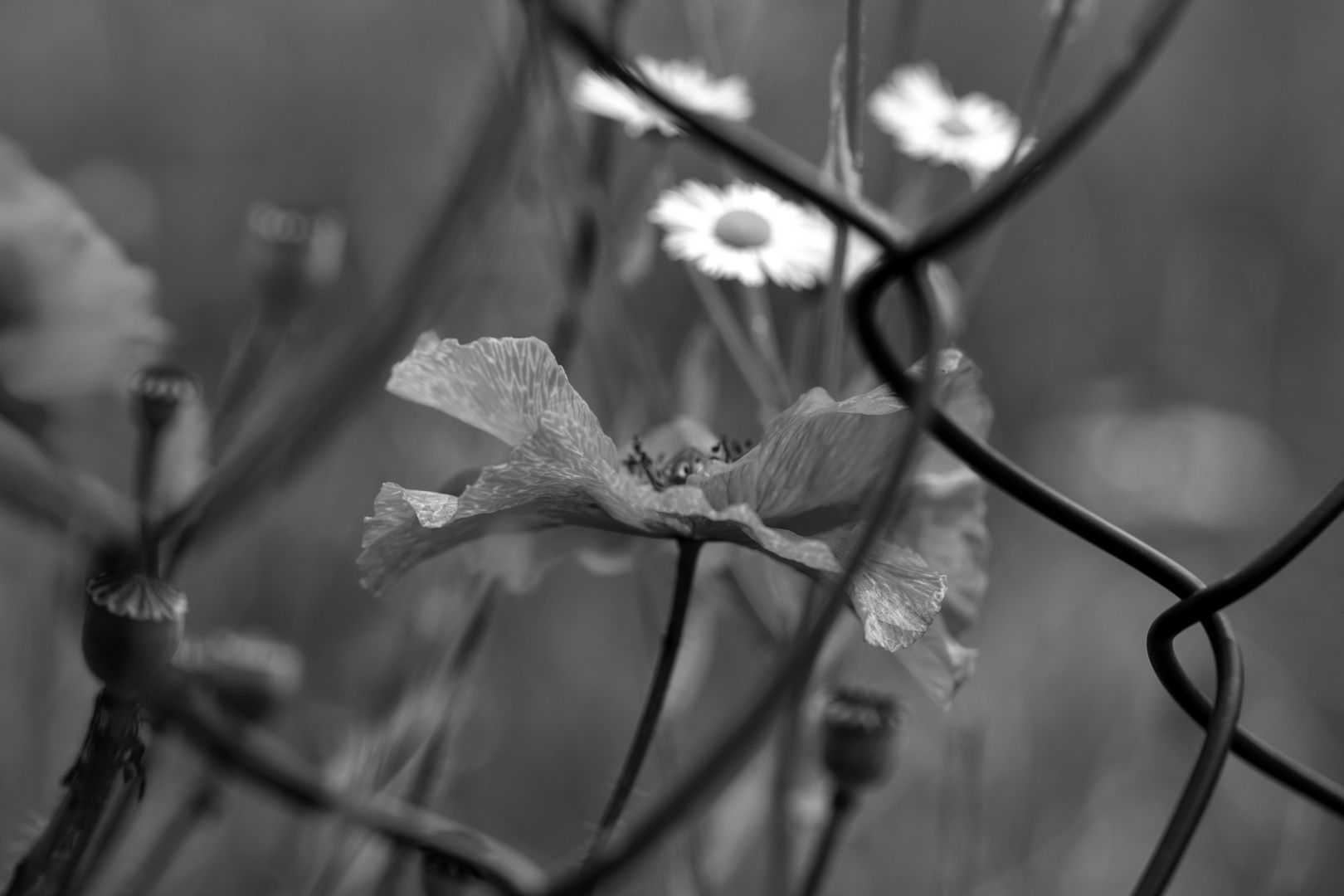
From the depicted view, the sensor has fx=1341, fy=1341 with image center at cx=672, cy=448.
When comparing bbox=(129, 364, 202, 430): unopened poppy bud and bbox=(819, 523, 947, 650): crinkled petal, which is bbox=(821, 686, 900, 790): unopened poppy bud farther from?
bbox=(129, 364, 202, 430): unopened poppy bud

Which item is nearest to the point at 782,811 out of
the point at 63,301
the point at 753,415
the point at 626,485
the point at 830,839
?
the point at 830,839

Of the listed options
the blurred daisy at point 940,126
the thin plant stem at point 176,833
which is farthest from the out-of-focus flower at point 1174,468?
the thin plant stem at point 176,833

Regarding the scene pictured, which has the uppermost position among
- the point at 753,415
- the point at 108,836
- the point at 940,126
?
the point at 753,415

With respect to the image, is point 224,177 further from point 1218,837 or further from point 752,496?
point 752,496

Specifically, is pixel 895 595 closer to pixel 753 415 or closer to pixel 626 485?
pixel 626 485

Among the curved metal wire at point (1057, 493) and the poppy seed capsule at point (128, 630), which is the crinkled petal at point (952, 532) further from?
the poppy seed capsule at point (128, 630)
